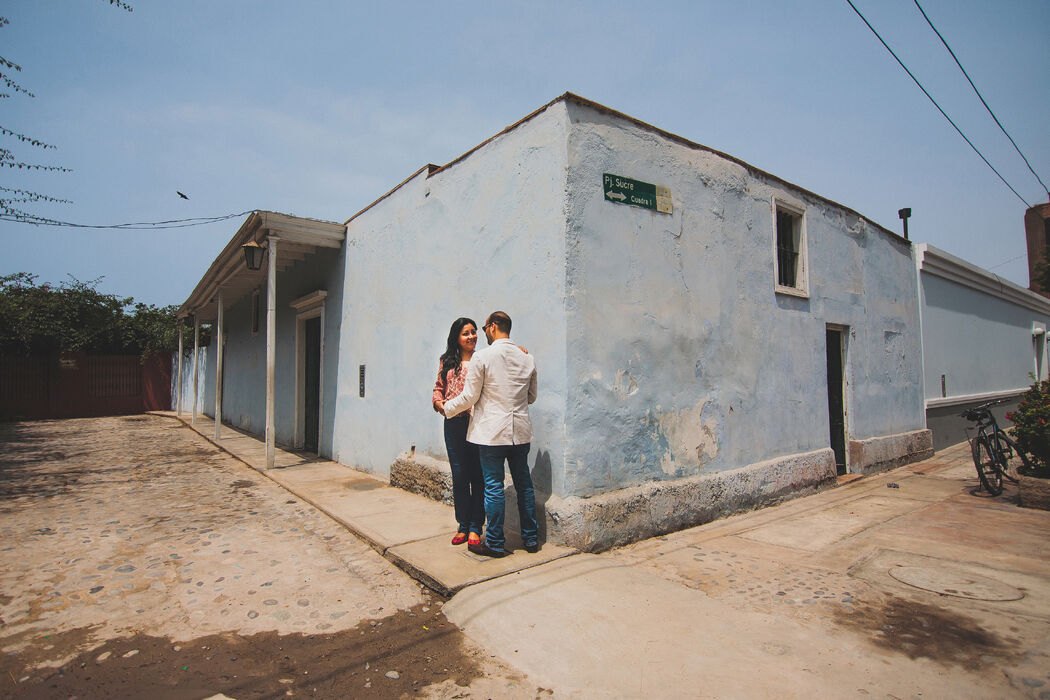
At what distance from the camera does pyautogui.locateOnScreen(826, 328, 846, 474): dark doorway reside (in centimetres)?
743

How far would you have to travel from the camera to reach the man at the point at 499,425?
3730 millimetres

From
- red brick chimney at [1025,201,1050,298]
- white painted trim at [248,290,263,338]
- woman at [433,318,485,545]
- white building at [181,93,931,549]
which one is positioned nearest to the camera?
woman at [433,318,485,545]

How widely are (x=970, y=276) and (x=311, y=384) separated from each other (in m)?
13.2

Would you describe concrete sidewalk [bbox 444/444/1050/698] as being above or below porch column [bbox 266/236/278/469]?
below

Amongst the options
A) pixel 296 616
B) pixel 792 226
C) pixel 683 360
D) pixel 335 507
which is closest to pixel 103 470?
pixel 335 507

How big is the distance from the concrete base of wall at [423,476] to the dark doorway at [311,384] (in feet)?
11.2

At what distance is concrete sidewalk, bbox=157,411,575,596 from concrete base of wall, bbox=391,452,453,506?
0.28 ft

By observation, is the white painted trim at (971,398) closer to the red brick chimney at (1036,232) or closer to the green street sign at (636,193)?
the green street sign at (636,193)

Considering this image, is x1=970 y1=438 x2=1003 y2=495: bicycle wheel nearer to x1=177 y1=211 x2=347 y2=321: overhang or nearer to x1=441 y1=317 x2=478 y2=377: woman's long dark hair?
x1=441 y1=317 x2=478 y2=377: woman's long dark hair

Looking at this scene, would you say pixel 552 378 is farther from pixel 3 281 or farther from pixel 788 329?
pixel 3 281

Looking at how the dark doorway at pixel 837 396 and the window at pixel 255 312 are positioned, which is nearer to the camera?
the dark doorway at pixel 837 396

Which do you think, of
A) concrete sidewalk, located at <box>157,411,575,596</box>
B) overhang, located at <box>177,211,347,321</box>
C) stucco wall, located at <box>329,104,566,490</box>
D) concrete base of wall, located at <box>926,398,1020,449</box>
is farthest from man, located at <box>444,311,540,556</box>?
concrete base of wall, located at <box>926,398,1020,449</box>

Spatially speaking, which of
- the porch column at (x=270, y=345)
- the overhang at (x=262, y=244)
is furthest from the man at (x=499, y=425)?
the overhang at (x=262, y=244)

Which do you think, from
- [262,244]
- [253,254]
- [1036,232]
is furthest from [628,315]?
[1036,232]
